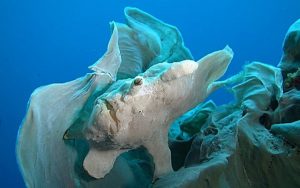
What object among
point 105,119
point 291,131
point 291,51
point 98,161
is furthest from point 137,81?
point 291,51

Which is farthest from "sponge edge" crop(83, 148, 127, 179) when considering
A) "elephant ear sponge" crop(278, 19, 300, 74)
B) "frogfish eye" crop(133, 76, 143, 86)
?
"elephant ear sponge" crop(278, 19, 300, 74)

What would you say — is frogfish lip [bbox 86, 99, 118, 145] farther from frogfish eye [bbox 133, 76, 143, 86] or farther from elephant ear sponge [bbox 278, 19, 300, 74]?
elephant ear sponge [bbox 278, 19, 300, 74]

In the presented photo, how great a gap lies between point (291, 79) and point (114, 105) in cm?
119

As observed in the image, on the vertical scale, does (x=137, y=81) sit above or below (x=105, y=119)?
above

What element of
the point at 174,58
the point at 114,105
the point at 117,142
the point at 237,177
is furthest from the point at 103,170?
the point at 174,58

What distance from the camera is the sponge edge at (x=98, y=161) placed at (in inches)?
54.2

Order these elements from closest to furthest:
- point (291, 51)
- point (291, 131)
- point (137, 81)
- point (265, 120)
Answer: point (137, 81) → point (291, 131) → point (265, 120) → point (291, 51)

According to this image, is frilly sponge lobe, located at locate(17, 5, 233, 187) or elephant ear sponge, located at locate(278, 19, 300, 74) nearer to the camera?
frilly sponge lobe, located at locate(17, 5, 233, 187)

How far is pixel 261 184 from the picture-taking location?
1435 mm

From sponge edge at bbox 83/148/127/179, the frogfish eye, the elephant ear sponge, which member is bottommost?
sponge edge at bbox 83/148/127/179

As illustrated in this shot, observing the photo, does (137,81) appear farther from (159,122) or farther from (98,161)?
(98,161)

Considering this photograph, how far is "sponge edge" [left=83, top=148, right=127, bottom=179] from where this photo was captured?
4.52 ft

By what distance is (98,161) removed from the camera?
1.38 m

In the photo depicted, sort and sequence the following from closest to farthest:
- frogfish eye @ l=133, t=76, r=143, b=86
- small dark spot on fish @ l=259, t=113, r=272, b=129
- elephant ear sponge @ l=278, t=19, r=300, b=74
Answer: frogfish eye @ l=133, t=76, r=143, b=86 → small dark spot on fish @ l=259, t=113, r=272, b=129 → elephant ear sponge @ l=278, t=19, r=300, b=74
